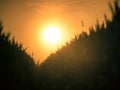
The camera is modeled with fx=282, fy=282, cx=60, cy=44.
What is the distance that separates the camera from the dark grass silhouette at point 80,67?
9.75m

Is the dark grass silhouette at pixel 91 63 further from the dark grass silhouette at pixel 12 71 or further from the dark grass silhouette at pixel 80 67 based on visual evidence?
the dark grass silhouette at pixel 12 71

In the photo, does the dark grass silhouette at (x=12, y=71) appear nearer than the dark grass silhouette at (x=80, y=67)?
No

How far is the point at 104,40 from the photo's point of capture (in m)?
10.4

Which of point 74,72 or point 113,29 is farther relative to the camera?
point 74,72

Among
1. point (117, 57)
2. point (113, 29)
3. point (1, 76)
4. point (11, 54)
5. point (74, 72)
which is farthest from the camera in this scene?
point (11, 54)

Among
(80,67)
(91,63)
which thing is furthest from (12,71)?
(91,63)

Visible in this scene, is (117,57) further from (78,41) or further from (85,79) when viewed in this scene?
(78,41)

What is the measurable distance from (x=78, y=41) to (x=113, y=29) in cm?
246

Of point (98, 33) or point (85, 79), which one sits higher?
point (98, 33)

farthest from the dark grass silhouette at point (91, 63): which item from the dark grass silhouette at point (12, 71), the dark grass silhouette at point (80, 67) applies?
the dark grass silhouette at point (12, 71)

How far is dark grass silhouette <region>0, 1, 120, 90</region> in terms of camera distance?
9.75 metres

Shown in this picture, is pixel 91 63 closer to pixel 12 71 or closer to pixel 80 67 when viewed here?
pixel 80 67

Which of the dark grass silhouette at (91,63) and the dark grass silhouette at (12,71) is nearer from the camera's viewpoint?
the dark grass silhouette at (91,63)

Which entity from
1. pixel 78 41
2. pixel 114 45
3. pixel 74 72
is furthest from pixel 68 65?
pixel 114 45
